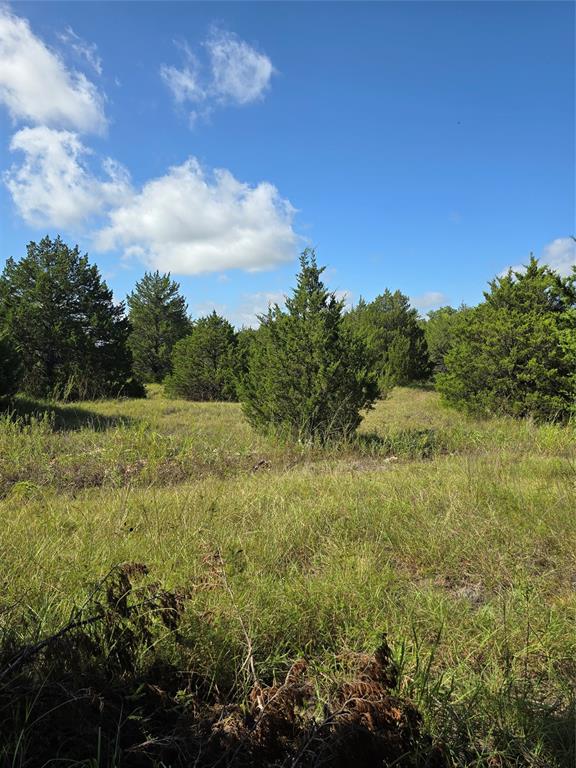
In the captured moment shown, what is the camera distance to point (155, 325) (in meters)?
32.9

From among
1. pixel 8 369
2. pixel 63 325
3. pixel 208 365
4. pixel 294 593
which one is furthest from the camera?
pixel 208 365

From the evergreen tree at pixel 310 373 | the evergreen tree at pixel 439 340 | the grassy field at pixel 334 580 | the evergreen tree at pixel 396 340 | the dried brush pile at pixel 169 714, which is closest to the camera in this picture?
the dried brush pile at pixel 169 714

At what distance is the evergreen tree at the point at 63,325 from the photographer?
17.7 m

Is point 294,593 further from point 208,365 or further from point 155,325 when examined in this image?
point 155,325

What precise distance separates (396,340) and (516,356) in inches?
570

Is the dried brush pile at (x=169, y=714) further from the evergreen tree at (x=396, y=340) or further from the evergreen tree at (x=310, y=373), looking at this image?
the evergreen tree at (x=396, y=340)

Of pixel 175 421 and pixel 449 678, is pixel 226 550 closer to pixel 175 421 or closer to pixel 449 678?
pixel 449 678

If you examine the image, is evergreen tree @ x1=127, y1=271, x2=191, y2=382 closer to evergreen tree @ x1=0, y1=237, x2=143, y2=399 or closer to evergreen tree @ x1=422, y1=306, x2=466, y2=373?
evergreen tree @ x1=0, y1=237, x2=143, y2=399

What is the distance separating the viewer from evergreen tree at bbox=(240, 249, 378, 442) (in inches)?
300

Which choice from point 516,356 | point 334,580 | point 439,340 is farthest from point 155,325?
point 334,580

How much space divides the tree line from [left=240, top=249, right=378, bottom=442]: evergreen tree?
0.02 m

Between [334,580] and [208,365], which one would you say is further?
[208,365]

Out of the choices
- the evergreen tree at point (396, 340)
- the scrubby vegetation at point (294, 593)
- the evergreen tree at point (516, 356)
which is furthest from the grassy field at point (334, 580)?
the evergreen tree at point (396, 340)

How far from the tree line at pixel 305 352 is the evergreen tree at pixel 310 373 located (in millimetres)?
20
